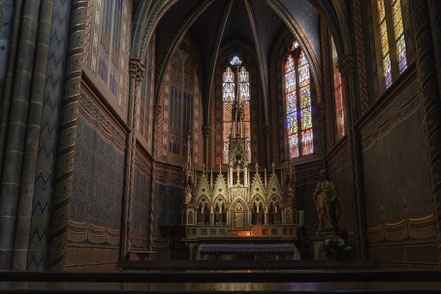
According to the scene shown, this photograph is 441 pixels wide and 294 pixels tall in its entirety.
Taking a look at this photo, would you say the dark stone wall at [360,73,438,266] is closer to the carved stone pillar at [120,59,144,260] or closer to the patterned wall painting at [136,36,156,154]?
the carved stone pillar at [120,59,144,260]

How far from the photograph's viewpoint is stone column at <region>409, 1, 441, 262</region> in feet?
23.7

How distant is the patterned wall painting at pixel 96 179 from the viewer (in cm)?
944

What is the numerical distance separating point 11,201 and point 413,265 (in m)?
7.96

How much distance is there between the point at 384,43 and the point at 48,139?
31.1ft

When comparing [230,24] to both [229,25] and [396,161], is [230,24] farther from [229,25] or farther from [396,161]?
[396,161]

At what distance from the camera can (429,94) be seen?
753 centimetres

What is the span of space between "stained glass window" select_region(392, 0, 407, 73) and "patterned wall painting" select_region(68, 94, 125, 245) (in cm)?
787

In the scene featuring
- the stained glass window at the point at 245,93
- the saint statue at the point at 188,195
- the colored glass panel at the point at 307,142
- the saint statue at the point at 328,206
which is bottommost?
the saint statue at the point at 328,206

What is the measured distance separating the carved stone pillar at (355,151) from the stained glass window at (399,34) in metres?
2.60

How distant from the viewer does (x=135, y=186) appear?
49.6ft

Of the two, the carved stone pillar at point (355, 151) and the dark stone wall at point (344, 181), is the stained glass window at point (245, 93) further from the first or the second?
the carved stone pillar at point (355, 151)

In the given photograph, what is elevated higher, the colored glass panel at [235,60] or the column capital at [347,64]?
the colored glass panel at [235,60]

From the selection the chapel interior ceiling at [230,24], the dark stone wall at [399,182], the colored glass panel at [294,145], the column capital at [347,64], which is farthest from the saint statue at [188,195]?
the column capital at [347,64]

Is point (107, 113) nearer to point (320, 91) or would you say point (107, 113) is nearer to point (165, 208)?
point (165, 208)
